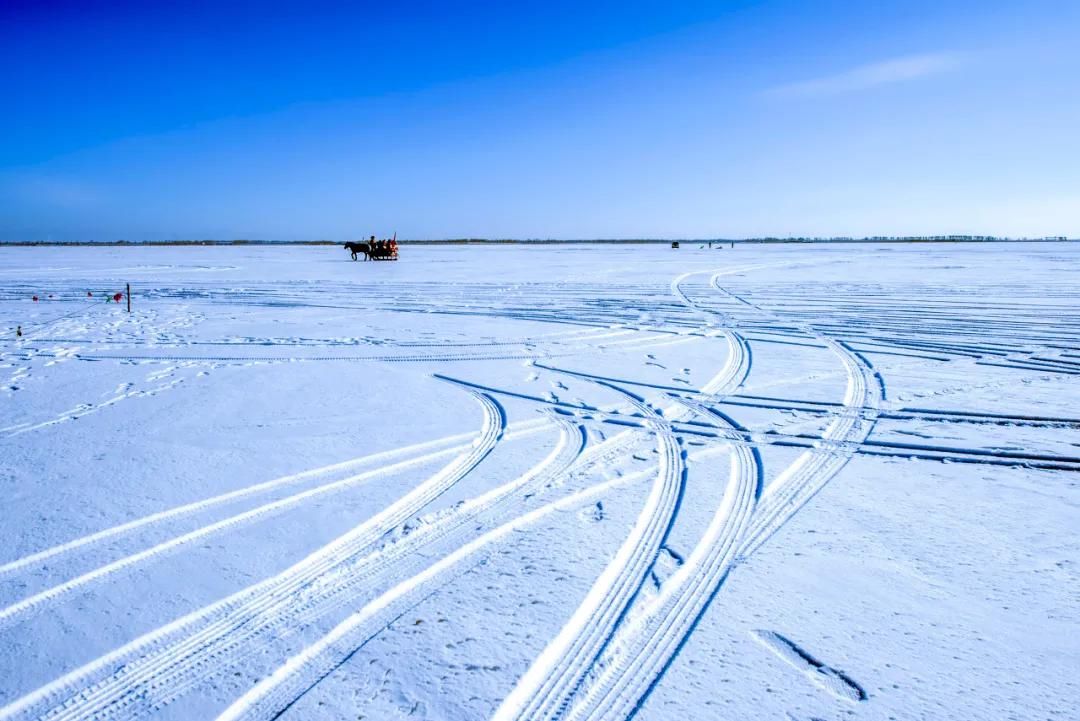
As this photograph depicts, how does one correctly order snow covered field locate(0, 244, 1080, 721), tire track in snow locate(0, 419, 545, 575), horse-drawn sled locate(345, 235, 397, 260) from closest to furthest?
snow covered field locate(0, 244, 1080, 721), tire track in snow locate(0, 419, 545, 575), horse-drawn sled locate(345, 235, 397, 260)

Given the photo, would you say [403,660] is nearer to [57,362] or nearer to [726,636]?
[726,636]

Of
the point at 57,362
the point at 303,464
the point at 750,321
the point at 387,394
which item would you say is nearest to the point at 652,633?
the point at 303,464

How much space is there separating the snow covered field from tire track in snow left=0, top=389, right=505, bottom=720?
0.5 inches

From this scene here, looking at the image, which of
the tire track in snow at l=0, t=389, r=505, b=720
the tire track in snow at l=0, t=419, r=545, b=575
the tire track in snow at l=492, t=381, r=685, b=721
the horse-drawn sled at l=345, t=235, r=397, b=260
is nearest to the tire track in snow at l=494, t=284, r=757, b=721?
the tire track in snow at l=492, t=381, r=685, b=721

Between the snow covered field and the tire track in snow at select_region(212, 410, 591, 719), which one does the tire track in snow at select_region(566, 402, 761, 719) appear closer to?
the snow covered field

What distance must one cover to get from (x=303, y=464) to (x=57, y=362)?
6.32 meters

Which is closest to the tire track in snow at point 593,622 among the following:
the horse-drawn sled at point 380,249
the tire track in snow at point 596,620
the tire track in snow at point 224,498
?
the tire track in snow at point 596,620

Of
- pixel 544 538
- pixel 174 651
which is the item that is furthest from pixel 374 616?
pixel 544 538

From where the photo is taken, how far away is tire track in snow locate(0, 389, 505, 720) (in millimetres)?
2352

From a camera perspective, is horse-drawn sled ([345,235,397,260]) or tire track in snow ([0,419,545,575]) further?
horse-drawn sled ([345,235,397,260])

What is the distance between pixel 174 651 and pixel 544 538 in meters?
1.80

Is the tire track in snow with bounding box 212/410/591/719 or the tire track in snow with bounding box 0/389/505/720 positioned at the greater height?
the tire track in snow with bounding box 212/410/591/719

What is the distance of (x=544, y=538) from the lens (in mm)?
3623

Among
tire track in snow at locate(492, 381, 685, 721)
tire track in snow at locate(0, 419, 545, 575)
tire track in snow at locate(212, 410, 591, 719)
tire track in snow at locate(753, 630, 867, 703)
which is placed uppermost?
tire track in snow at locate(753, 630, 867, 703)
